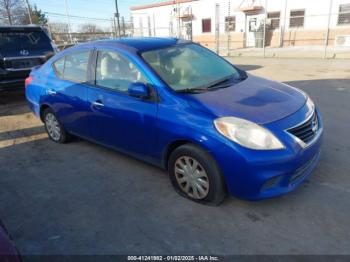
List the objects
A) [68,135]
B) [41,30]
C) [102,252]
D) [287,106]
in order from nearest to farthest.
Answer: [102,252] < [287,106] < [68,135] < [41,30]

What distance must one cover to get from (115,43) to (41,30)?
5203mm

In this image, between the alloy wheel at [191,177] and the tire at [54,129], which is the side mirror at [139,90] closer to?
the alloy wheel at [191,177]

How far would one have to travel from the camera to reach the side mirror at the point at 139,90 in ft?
10.7

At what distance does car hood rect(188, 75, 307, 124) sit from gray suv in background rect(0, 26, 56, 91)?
5813mm

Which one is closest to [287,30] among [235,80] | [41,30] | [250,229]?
[41,30]

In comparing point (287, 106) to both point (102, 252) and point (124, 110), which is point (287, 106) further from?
point (102, 252)

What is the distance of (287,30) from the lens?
68.7 feet

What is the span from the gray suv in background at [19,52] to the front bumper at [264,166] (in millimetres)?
6305

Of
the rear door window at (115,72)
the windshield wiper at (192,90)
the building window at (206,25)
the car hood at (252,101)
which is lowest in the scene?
the car hood at (252,101)

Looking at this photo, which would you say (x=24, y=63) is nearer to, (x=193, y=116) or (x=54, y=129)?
(x=54, y=129)

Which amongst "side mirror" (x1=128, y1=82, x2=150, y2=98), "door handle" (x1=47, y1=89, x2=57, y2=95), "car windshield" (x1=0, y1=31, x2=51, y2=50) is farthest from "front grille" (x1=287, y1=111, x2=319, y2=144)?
"car windshield" (x1=0, y1=31, x2=51, y2=50)

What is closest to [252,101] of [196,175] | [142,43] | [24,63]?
[196,175]

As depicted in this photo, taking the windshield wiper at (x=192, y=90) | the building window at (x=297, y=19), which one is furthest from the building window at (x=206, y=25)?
the windshield wiper at (x=192, y=90)

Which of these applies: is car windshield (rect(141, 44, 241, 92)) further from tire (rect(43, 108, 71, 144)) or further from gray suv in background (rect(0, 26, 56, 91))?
gray suv in background (rect(0, 26, 56, 91))
